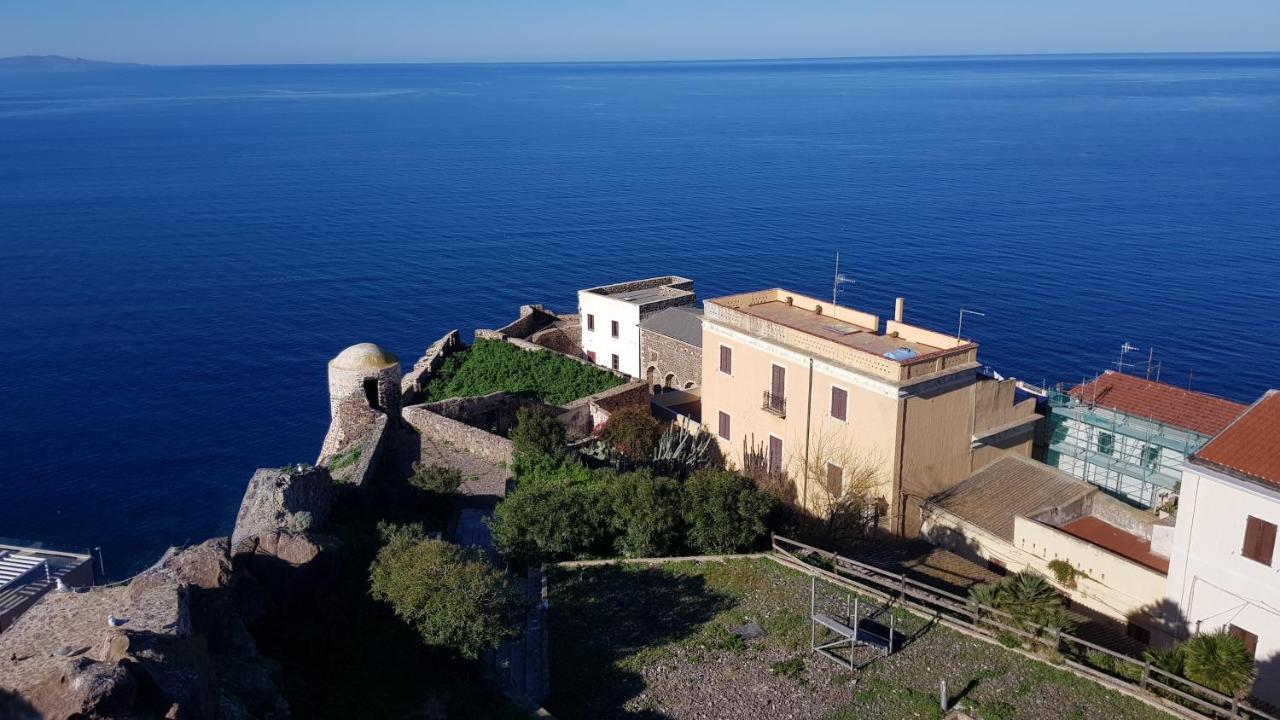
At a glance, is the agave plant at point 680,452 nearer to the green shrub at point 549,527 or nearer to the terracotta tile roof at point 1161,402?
the green shrub at point 549,527

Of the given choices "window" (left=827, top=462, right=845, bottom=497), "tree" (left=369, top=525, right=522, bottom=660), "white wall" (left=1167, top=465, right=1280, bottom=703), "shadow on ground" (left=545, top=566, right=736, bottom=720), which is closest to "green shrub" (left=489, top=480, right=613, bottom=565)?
"shadow on ground" (left=545, top=566, right=736, bottom=720)

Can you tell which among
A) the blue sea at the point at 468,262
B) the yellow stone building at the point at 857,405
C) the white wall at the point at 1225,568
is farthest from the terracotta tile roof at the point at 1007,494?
the blue sea at the point at 468,262

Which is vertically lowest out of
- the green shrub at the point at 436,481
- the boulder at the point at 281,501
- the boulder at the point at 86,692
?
the green shrub at the point at 436,481

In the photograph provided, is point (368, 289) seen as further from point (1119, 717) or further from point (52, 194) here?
point (1119, 717)

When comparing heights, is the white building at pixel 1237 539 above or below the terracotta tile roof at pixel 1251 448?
below

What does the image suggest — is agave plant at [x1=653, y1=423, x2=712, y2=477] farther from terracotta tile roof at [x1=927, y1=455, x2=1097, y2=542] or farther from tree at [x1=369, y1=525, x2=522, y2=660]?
tree at [x1=369, y1=525, x2=522, y2=660]

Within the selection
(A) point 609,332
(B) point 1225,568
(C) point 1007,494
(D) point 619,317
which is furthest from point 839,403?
(A) point 609,332

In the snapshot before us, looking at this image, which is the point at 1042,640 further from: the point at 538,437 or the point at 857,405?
the point at 538,437
